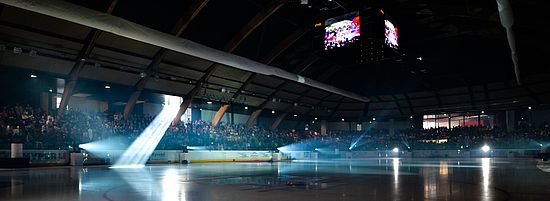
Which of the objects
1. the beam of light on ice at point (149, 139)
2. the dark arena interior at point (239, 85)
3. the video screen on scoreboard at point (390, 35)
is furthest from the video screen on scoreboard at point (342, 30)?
the beam of light on ice at point (149, 139)

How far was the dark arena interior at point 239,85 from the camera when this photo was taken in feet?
39.8

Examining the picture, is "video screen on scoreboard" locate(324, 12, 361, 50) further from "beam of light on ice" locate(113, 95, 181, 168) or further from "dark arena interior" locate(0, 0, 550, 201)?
"beam of light on ice" locate(113, 95, 181, 168)

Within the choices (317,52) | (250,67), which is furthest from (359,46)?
(250,67)

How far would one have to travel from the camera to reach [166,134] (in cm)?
3197

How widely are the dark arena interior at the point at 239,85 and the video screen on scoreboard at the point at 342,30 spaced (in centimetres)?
8

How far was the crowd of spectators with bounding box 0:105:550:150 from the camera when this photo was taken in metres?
23.0

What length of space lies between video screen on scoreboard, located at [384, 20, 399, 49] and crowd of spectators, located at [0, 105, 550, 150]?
19181mm

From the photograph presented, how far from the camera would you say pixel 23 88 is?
27.5 metres

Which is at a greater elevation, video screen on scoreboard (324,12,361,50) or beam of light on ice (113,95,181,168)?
video screen on scoreboard (324,12,361,50)

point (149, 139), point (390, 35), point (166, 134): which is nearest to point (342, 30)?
point (390, 35)

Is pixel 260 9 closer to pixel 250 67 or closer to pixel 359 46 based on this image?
pixel 250 67

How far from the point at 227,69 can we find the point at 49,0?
56.4ft

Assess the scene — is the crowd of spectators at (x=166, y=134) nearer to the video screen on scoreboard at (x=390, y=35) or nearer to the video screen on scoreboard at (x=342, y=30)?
the video screen on scoreboard at (x=342, y=30)

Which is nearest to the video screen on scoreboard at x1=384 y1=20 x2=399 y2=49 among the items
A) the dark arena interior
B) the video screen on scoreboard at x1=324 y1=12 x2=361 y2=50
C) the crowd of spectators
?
the dark arena interior
